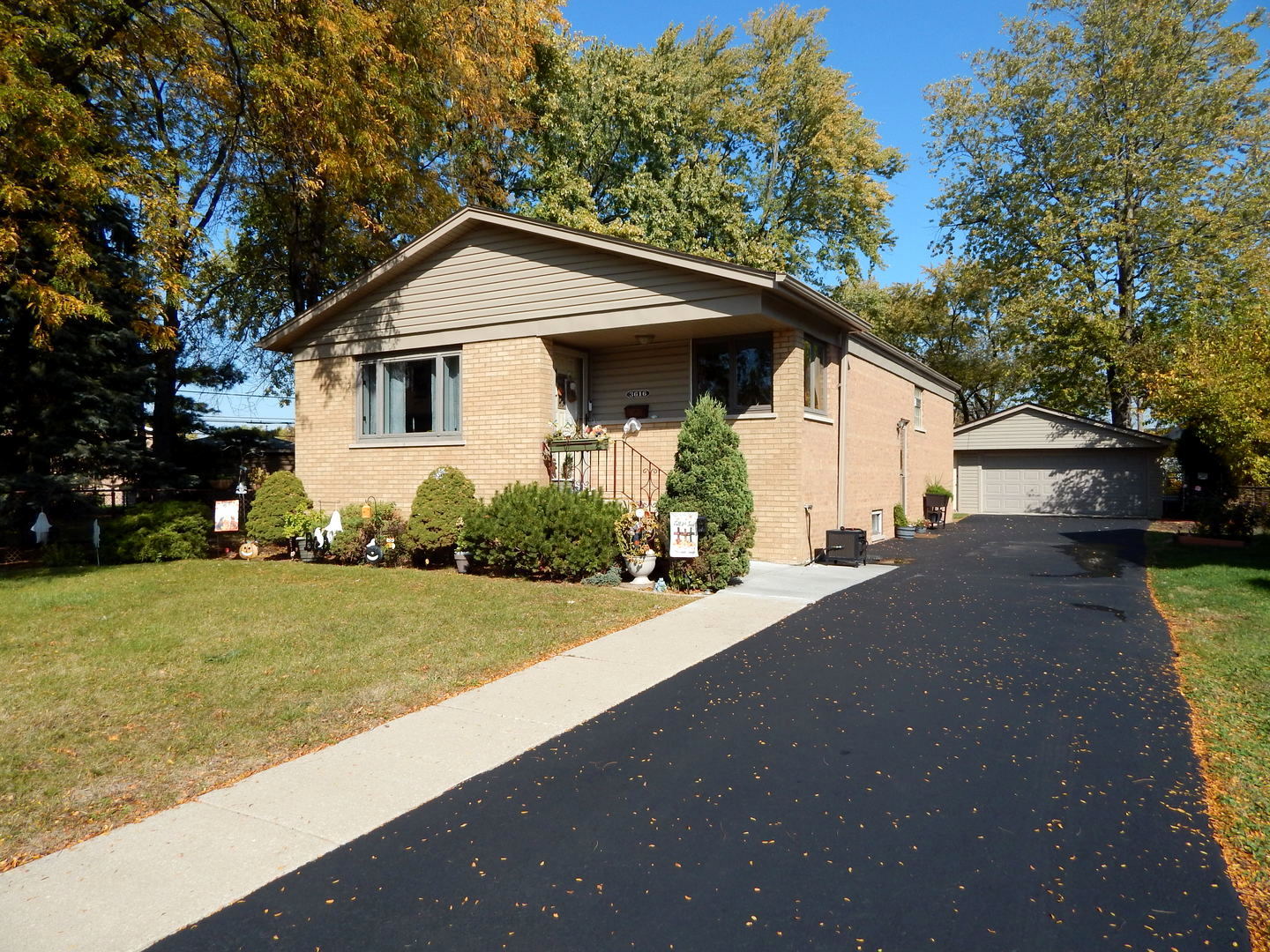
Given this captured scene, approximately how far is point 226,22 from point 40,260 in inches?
209

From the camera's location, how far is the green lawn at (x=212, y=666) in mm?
3820

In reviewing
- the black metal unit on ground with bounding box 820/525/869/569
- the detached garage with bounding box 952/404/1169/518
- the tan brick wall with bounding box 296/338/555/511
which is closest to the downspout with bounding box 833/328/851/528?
the black metal unit on ground with bounding box 820/525/869/569

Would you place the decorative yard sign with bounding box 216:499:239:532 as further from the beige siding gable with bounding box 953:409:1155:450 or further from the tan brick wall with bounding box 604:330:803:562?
the beige siding gable with bounding box 953:409:1155:450

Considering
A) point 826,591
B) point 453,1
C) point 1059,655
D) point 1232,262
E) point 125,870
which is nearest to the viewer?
point 125,870

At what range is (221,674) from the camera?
220 inches

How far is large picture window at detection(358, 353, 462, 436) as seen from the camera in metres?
12.8

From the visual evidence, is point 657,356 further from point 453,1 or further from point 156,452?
point 156,452

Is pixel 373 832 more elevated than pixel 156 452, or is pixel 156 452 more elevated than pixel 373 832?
pixel 156 452

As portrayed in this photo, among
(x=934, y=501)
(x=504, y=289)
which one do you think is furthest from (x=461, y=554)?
(x=934, y=501)

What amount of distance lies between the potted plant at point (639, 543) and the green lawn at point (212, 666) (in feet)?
1.89

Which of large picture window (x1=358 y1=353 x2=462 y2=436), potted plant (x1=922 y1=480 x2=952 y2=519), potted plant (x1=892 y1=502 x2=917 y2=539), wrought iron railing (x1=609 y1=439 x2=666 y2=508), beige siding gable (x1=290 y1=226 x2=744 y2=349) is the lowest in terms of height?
potted plant (x1=892 y1=502 x2=917 y2=539)

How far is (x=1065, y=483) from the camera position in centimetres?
2527

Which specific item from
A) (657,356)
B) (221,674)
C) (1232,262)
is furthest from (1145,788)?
(1232,262)

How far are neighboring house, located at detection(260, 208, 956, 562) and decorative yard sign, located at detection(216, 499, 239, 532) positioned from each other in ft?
5.61
